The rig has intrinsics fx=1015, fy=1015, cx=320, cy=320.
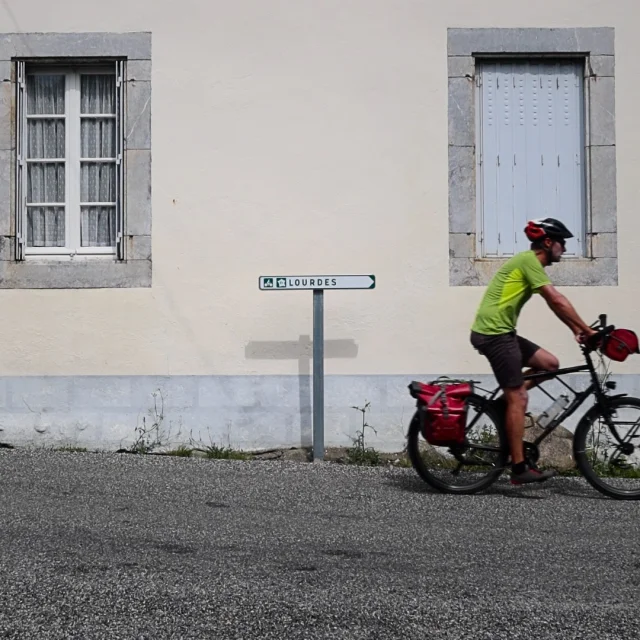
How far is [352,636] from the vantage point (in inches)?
141

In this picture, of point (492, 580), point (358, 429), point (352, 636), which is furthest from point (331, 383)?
point (352, 636)

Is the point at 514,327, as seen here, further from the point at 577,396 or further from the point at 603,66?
the point at 603,66

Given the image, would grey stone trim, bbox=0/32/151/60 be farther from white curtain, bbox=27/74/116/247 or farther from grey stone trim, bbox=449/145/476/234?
grey stone trim, bbox=449/145/476/234

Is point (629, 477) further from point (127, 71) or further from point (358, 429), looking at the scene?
point (127, 71)

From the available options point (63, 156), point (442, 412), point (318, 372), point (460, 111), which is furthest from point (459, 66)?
point (63, 156)

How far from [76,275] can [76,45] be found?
1915mm

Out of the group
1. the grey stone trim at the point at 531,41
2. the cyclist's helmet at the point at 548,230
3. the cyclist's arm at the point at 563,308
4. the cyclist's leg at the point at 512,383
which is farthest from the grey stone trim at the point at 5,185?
the cyclist's arm at the point at 563,308

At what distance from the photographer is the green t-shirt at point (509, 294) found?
646 cm

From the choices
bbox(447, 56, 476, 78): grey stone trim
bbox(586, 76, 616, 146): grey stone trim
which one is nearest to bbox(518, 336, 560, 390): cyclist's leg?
bbox(586, 76, 616, 146): grey stone trim

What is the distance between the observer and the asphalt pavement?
3.74m

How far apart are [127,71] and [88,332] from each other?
2180 millimetres

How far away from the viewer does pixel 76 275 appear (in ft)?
27.4

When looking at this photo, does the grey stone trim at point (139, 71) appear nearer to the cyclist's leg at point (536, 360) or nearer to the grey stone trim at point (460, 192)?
the grey stone trim at point (460, 192)

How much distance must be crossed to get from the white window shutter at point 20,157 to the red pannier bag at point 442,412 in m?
3.87
